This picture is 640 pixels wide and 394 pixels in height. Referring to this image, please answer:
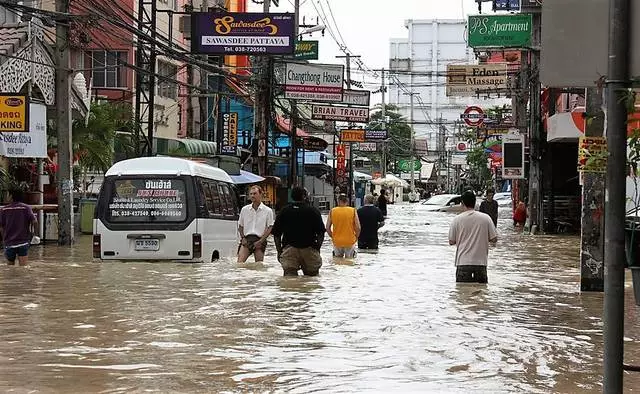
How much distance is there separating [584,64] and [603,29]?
18 cm

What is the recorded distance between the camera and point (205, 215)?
1817 cm

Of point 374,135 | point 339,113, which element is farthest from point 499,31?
point 374,135

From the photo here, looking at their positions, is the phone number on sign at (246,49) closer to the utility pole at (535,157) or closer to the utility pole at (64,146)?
the utility pole at (64,146)

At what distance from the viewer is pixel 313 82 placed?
114ft

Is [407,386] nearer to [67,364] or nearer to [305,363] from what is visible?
[305,363]

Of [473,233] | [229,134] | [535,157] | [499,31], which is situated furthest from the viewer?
[229,134]

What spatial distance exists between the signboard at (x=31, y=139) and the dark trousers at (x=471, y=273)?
1162 cm

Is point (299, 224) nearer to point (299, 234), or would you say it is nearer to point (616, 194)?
point (299, 234)

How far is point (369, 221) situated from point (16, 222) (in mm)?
9215

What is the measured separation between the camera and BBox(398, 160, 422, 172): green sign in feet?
358

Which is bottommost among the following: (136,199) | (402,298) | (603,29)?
(402,298)

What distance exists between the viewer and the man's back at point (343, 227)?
2023 centimetres

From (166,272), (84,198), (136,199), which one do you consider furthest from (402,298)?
(84,198)

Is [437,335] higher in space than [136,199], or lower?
lower
